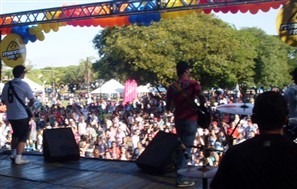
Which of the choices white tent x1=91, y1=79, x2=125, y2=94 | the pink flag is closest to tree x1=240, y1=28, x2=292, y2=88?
Result: white tent x1=91, y1=79, x2=125, y2=94

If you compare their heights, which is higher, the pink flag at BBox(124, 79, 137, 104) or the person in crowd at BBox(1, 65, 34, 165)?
the pink flag at BBox(124, 79, 137, 104)

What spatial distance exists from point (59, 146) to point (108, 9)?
2.60 m

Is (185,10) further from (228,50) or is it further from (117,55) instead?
(228,50)

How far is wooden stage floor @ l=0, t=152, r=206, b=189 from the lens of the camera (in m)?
4.08

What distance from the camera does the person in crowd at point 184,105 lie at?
3.68 meters

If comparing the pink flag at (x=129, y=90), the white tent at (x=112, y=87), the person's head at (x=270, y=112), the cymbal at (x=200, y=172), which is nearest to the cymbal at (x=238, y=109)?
the cymbal at (x=200, y=172)

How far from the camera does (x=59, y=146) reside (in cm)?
528

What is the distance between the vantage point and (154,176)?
14.1 ft

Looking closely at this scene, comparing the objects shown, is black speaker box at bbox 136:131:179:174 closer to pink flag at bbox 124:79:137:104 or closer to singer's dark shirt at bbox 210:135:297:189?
singer's dark shirt at bbox 210:135:297:189

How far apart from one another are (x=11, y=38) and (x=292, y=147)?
23.7 ft

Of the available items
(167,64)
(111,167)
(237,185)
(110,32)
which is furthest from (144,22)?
(110,32)

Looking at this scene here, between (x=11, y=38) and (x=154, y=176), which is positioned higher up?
(x=11, y=38)

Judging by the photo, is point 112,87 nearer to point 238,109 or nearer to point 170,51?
point 170,51

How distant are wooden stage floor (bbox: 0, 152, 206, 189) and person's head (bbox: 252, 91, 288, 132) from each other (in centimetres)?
243
